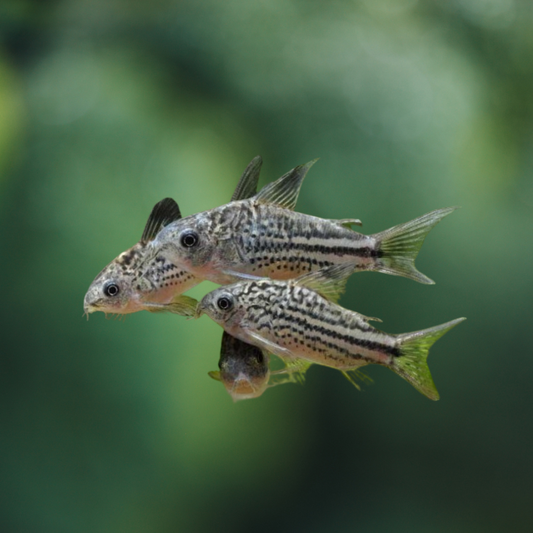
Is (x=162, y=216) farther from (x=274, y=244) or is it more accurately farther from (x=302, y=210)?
(x=302, y=210)

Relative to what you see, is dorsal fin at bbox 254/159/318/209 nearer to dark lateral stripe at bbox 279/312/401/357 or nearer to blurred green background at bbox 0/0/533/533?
dark lateral stripe at bbox 279/312/401/357

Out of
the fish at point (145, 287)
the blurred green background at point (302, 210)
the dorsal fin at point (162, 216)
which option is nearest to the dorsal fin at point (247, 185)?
the fish at point (145, 287)

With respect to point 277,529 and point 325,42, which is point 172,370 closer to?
point 277,529

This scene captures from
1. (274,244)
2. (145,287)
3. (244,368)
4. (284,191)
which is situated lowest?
(244,368)

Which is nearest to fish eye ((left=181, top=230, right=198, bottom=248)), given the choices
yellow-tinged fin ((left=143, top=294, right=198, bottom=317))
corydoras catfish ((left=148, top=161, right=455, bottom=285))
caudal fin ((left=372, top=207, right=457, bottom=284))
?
corydoras catfish ((left=148, top=161, right=455, bottom=285))

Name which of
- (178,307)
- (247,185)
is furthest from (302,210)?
(178,307)

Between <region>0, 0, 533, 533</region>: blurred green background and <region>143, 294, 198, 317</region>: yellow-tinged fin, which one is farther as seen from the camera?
<region>0, 0, 533, 533</region>: blurred green background

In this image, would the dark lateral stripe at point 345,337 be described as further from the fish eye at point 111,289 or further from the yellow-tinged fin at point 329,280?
the fish eye at point 111,289
